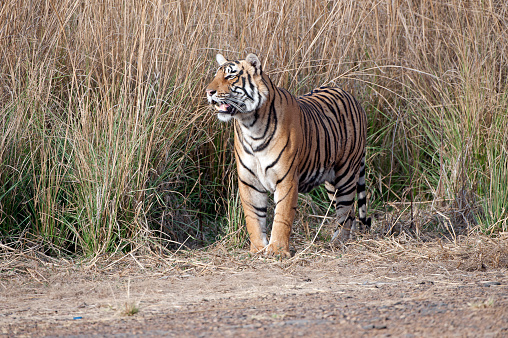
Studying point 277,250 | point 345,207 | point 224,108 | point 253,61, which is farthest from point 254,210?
point 253,61

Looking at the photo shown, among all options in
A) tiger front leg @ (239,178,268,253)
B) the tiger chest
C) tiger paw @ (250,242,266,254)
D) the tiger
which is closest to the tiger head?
the tiger

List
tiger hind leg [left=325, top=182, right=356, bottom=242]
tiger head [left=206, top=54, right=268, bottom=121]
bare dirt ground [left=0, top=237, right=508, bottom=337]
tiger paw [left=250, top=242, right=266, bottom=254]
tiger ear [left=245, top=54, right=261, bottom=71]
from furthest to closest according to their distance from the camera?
tiger hind leg [left=325, top=182, right=356, bottom=242] < tiger paw [left=250, top=242, right=266, bottom=254] < tiger ear [left=245, top=54, right=261, bottom=71] < tiger head [left=206, top=54, right=268, bottom=121] < bare dirt ground [left=0, top=237, right=508, bottom=337]

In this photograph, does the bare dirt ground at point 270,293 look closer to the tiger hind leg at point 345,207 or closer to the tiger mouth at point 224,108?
the tiger hind leg at point 345,207

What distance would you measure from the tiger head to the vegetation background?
24.3 inches

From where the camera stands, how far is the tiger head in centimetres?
433

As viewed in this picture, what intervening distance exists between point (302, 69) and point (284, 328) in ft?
11.3

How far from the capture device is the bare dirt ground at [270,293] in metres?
2.77

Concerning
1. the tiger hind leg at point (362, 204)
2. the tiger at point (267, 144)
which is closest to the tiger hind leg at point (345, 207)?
the tiger hind leg at point (362, 204)

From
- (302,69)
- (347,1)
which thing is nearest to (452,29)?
(347,1)

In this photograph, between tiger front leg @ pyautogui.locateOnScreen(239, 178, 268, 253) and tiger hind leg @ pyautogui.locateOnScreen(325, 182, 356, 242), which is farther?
tiger hind leg @ pyautogui.locateOnScreen(325, 182, 356, 242)

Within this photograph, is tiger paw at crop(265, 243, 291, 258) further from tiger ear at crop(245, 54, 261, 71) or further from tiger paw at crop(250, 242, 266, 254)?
tiger ear at crop(245, 54, 261, 71)

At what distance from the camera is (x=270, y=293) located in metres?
3.58

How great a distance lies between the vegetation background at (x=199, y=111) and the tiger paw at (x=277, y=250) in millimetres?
423

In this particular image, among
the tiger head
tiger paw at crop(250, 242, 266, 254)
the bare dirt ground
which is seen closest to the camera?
the bare dirt ground
